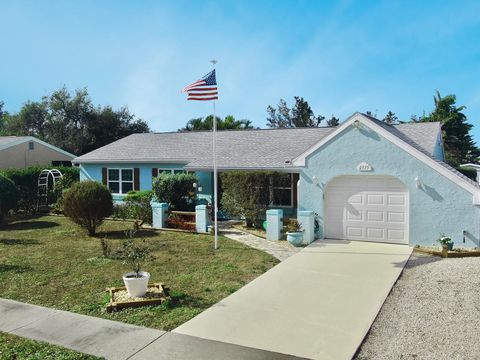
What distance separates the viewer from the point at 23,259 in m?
11.3

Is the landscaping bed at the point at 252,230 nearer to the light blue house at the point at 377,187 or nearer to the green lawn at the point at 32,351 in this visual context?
the light blue house at the point at 377,187

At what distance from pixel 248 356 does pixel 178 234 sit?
10.4 metres

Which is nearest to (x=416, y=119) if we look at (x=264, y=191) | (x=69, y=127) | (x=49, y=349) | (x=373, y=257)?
(x=264, y=191)

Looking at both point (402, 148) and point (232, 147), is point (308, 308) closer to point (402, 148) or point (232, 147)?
point (402, 148)

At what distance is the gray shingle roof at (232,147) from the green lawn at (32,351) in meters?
12.5

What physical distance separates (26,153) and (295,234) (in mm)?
23918

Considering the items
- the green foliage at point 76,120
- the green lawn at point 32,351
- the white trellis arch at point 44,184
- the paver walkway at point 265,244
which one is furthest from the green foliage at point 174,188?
the green foliage at point 76,120

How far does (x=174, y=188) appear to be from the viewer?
17656 mm

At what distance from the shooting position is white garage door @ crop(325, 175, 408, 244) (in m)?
13.1

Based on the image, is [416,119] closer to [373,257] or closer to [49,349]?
[373,257]

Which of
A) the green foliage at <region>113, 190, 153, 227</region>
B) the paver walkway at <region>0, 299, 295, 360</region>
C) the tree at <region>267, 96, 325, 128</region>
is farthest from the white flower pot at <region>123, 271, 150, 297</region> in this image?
the tree at <region>267, 96, 325, 128</region>

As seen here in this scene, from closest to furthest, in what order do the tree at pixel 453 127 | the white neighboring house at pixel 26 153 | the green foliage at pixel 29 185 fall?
the green foliage at pixel 29 185
the white neighboring house at pixel 26 153
the tree at pixel 453 127

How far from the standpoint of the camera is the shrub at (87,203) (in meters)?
14.1

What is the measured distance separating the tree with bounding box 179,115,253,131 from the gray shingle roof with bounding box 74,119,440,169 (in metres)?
18.1
